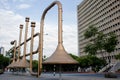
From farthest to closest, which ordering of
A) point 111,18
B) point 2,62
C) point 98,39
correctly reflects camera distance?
point 2,62 → point 111,18 → point 98,39

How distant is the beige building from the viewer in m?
102

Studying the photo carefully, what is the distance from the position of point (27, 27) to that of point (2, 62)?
6165 cm

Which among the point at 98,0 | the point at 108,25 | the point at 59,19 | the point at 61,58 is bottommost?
the point at 61,58

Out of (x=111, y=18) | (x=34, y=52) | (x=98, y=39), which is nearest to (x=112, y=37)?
(x=98, y=39)

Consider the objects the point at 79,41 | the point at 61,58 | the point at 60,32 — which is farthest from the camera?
the point at 79,41

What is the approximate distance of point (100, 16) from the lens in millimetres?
119938

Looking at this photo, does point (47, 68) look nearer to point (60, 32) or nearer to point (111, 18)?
point (111, 18)

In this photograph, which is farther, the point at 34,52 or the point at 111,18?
the point at 111,18

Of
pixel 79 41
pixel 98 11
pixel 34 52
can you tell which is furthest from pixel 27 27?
pixel 79 41

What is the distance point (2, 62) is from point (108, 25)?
57416 millimetres

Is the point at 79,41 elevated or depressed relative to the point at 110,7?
depressed

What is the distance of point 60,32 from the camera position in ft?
78.7

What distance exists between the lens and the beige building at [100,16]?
102m

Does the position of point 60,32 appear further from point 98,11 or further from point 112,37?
point 98,11
